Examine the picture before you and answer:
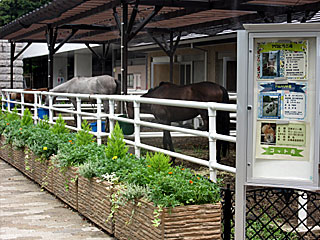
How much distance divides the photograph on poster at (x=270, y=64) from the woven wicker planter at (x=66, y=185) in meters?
3.56

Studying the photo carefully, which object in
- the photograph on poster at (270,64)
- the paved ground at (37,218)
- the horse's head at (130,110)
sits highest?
the photograph on poster at (270,64)

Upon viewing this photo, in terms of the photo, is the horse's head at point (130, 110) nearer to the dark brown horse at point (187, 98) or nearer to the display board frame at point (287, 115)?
the dark brown horse at point (187, 98)

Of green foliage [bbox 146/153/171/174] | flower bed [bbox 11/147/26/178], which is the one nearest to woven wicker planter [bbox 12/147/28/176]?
flower bed [bbox 11/147/26/178]

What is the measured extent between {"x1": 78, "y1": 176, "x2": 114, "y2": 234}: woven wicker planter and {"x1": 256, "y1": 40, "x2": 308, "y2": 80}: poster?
2.47 metres

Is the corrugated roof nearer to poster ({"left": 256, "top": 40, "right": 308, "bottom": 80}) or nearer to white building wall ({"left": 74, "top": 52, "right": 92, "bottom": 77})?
poster ({"left": 256, "top": 40, "right": 308, "bottom": 80})

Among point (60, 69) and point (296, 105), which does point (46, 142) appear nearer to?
point (296, 105)

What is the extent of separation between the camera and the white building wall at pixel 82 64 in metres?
33.4

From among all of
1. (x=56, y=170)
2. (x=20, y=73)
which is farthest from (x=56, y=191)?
(x=20, y=73)

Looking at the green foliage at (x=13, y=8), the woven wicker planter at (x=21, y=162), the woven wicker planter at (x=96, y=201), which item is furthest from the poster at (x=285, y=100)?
the green foliage at (x=13, y=8)

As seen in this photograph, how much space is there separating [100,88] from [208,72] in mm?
5838

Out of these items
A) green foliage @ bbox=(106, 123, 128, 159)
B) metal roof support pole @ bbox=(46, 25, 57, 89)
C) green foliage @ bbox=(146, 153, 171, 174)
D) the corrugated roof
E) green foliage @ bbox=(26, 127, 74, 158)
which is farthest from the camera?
metal roof support pole @ bbox=(46, 25, 57, 89)

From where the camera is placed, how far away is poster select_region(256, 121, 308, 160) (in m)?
4.09

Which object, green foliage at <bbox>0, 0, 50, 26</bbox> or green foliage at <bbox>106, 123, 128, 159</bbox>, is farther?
green foliage at <bbox>0, 0, 50, 26</bbox>

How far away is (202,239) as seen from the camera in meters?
4.86
